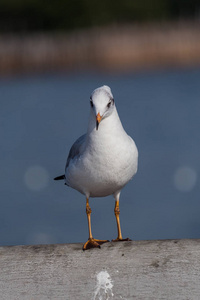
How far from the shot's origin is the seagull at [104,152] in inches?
101

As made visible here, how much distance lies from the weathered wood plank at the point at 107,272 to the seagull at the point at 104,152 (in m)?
0.37

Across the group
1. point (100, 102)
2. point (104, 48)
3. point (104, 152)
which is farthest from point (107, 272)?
point (104, 48)

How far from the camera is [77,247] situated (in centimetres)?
227

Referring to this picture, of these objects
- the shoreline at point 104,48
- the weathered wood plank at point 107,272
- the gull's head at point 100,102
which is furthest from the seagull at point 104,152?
the shoreline at point 104,48

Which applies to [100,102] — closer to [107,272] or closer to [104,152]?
[104,152]

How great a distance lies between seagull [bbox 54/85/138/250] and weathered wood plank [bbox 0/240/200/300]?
0.37m

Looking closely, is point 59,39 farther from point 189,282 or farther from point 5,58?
point 189,282

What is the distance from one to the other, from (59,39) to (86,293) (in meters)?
11.5

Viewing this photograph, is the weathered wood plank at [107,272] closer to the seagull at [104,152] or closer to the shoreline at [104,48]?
the seagull at [104,152]

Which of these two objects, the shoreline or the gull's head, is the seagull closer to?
the gull's head

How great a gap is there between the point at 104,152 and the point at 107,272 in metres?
0.68

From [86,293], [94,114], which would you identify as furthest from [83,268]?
[94,114]

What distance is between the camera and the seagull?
8.41 feet

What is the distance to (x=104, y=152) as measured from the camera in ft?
8.54
